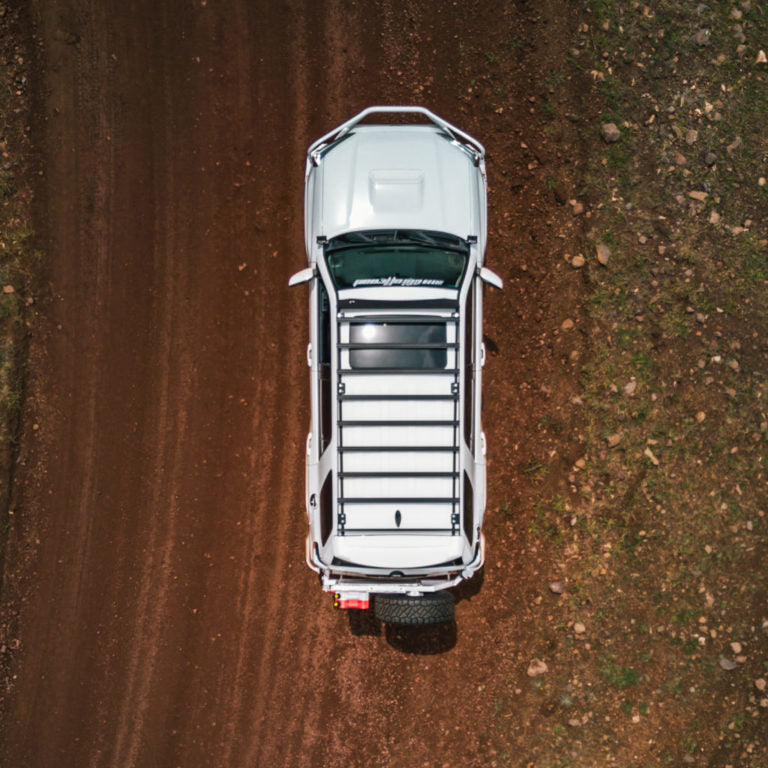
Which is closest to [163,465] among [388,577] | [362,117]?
[388,577]

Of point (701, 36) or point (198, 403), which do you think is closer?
point (198, 403)

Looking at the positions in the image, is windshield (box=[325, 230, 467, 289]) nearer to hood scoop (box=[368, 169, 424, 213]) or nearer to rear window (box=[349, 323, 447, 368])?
hood scoop (box=[368, 169, 424, 213])

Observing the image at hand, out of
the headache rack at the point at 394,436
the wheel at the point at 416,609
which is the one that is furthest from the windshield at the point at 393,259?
the wheel at the point at 416,609

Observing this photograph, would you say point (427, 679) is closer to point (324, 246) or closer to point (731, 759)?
point (731, 759)

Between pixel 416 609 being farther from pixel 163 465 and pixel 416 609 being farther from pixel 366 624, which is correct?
pixel 163 465

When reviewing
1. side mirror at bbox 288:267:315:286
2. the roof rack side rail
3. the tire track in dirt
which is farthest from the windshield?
the tire track in dirt

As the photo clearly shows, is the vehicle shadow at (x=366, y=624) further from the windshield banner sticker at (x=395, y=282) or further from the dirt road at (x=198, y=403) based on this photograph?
the windshield banner sticker at (x=395, y=282)
